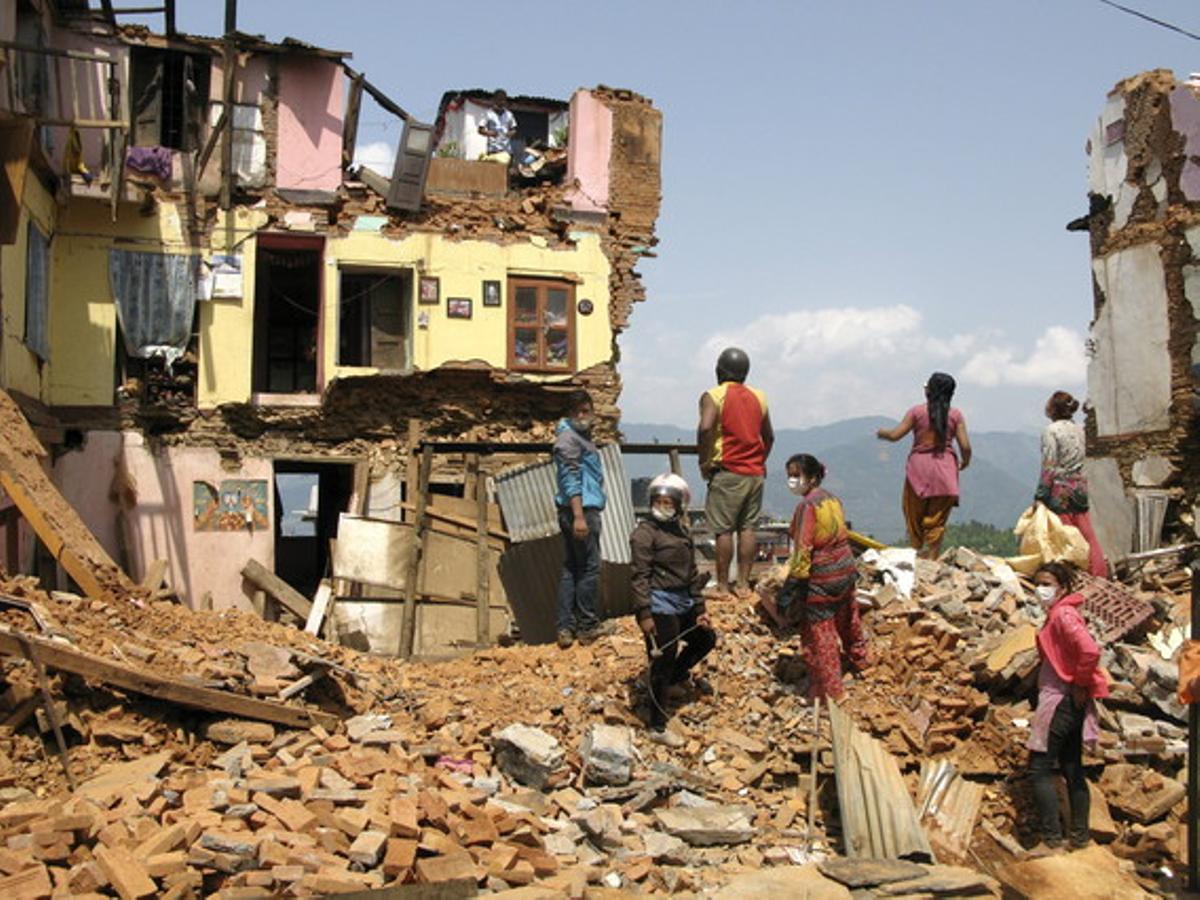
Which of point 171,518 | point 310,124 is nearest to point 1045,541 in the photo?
point 171,518

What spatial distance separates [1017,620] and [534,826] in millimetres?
4840

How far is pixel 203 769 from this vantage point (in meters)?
7.84

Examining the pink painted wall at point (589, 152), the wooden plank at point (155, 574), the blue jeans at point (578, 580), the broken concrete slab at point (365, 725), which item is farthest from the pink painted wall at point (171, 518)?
the broken concrete slab at point (365, 725)

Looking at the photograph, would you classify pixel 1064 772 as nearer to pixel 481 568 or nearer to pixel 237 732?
pixel 237 732

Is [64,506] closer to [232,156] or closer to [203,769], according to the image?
[203,769]

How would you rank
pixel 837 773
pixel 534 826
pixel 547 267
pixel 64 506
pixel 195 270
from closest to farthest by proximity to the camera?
pixel 534 826, pixel 837 773, pixel 64 506, pixel 195 270, pixel 547 267

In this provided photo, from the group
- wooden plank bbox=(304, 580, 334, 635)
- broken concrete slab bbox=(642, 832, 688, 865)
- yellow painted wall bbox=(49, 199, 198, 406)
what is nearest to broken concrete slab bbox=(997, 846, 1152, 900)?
broken concrete slab bbox=(642, 832, 688, 865)

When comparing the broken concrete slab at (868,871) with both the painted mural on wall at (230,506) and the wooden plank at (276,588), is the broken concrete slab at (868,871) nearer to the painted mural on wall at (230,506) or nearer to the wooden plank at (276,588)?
the wooden plank at (276,588)

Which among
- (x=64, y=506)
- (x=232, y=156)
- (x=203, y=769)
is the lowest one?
(x=203, y=769)

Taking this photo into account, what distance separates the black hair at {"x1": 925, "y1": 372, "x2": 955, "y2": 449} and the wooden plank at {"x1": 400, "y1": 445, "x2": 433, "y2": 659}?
5.91 meters

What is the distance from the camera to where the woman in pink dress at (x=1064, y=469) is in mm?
11203

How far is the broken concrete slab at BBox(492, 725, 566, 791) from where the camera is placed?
8.36m

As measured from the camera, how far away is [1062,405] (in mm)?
11188

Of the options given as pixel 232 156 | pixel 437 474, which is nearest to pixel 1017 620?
pixel 437 474
